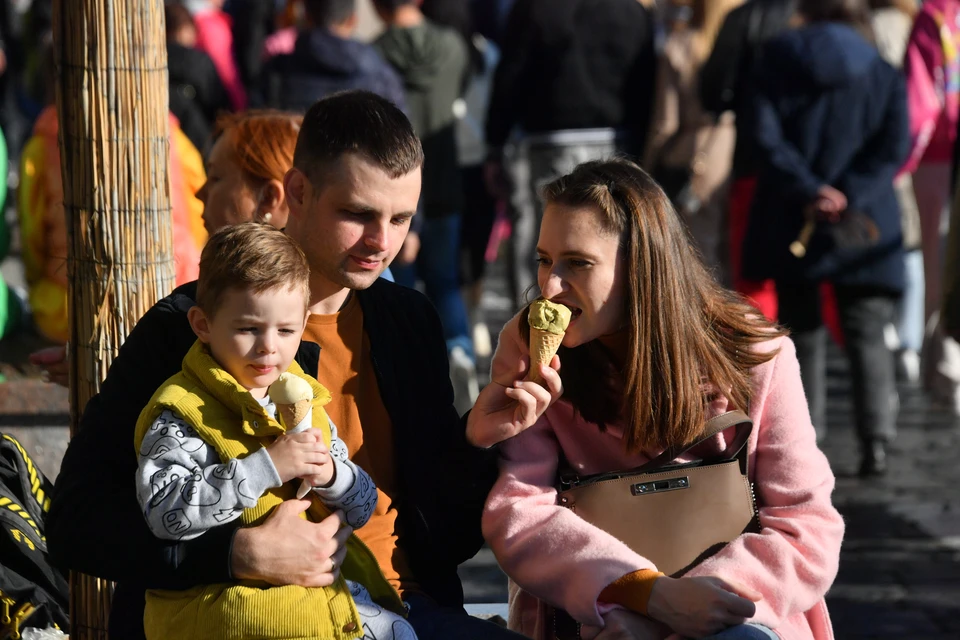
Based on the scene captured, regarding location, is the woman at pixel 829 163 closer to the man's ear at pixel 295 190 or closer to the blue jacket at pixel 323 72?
the blue jacket at pixel 323 72

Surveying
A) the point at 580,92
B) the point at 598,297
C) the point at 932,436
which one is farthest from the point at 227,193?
the point at 932,436

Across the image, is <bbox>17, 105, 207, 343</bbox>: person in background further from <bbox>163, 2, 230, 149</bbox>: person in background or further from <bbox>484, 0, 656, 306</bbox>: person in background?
<bbox>484, 0, 656, 306</bbox>: person in background

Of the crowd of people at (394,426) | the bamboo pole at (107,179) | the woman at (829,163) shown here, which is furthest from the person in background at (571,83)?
the bamboo pole at (107,179)

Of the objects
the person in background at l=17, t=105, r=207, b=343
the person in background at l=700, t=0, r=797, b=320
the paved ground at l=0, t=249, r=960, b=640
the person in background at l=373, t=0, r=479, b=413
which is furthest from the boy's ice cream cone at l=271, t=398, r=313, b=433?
the person in background at l=373, t=0, r=479, b=413

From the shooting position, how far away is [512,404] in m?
2.92

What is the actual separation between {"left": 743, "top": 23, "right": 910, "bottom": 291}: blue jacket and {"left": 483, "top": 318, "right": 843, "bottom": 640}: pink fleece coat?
3187mm

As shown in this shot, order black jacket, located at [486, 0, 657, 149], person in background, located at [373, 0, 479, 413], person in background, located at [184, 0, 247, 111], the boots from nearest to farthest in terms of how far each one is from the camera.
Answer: the boots, black jacket, located at [486, 0, 657, 149], person in background, located at [373, 0, 479, 413], person in background, located at [184, 0, 247, 111]

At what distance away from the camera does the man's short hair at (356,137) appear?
2.91 meters

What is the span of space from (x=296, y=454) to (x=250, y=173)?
→ 4.33 ft

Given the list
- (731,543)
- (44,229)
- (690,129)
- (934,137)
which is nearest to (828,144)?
(690,129)

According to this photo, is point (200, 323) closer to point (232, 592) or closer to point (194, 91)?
point (232, 592)

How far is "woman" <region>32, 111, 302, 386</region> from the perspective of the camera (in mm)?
3576

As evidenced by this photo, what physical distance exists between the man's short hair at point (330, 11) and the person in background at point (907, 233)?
9.34ft

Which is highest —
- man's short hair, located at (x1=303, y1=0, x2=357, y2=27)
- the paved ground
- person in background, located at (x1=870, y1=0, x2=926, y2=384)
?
man's short hair, located at (x1=303, y1=0, x2=357, y2=27)
